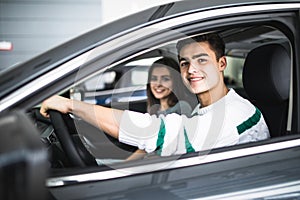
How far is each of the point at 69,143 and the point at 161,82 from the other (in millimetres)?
724

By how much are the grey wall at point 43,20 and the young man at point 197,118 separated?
192 inches

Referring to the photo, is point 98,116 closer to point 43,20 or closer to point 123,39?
point 123,39

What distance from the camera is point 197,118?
1690 millimetres

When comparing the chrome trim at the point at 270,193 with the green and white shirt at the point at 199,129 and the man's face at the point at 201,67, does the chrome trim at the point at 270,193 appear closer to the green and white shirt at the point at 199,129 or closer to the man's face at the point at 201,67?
the green and white shirt at the point at 199,129

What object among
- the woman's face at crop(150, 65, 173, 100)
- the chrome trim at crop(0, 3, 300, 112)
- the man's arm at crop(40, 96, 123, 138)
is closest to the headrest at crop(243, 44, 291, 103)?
the chrome trim at crop(0, 3, 300, 112)

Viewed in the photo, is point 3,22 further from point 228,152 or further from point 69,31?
point 228,152

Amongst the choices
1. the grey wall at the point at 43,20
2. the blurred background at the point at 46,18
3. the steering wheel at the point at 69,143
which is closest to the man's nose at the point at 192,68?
the steering wheel at the point at 69,143

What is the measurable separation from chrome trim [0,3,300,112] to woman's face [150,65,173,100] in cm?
66

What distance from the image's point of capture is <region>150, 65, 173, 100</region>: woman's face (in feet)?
6.92

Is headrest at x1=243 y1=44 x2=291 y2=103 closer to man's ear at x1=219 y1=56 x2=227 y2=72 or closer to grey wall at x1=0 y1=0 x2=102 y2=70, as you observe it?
man's ear at x1=219 y1=56 x2=227 y2=72

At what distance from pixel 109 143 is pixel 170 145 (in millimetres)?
337

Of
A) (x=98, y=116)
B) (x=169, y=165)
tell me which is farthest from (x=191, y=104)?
(x=169, y=165)

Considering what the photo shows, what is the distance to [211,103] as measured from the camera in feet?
5.77

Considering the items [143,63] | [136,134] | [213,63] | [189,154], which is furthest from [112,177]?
[143,63]
